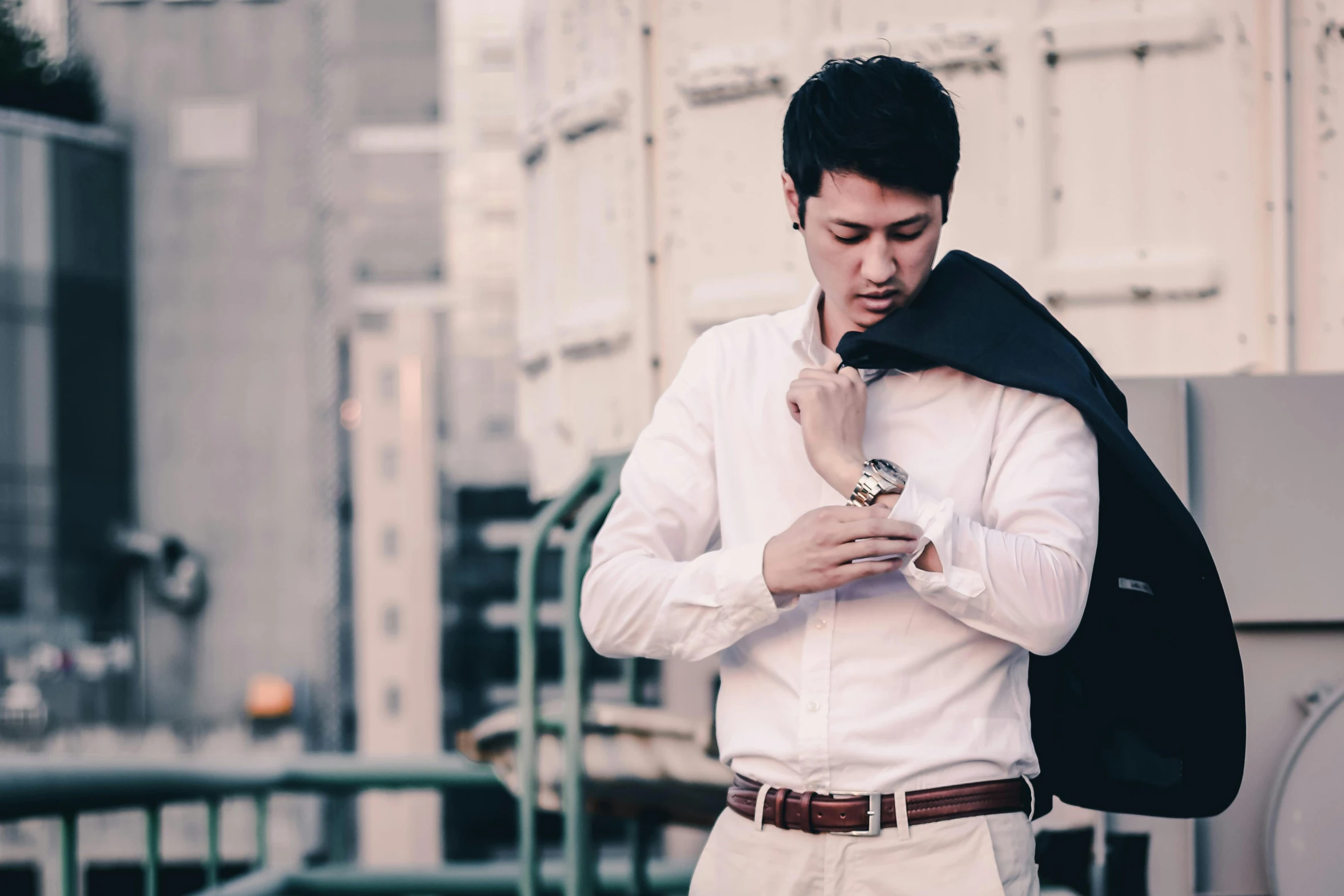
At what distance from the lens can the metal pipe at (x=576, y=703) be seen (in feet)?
9.32

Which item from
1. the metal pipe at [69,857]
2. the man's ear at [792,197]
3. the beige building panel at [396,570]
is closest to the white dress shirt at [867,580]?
the man's ear at [792,197]

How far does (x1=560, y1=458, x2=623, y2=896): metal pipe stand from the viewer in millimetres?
2842

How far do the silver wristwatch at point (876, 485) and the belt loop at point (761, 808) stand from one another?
0.95 feet

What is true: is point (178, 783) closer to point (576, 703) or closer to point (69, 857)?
point (69, 857)

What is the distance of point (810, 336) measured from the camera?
4.58ft

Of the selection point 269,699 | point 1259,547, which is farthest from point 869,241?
point 269,699

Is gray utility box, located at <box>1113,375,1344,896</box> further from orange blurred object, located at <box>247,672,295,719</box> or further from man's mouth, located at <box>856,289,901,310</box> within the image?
orange blurred object, located at <box>247,672,295,719</box>

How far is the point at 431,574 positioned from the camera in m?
22.4

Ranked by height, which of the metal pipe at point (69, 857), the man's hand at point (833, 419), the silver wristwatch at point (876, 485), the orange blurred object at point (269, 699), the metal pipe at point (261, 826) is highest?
the man's hand at point (833, 419)

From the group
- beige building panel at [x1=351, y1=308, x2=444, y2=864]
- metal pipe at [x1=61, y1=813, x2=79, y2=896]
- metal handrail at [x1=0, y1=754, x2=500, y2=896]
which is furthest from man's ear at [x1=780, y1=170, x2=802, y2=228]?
beige building panel at [x1=351, y1=308, x2=444, y2=864]

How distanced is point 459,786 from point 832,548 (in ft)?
8.09

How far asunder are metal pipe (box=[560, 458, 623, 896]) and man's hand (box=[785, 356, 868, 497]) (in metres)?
1.61

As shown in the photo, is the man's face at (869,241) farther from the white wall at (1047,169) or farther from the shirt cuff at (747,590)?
the white wall at (1047,169)

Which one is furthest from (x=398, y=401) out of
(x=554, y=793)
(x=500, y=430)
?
(x=554, y=793)
